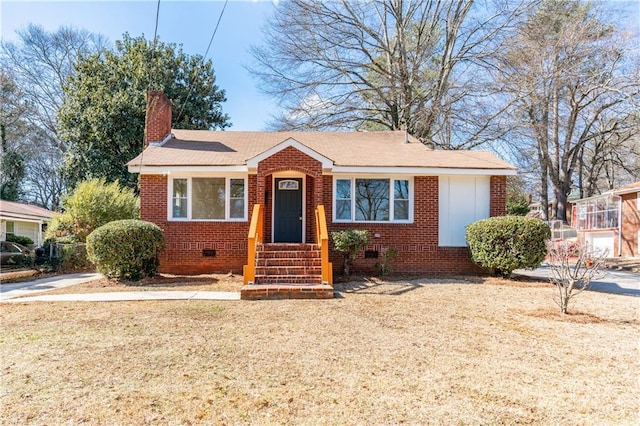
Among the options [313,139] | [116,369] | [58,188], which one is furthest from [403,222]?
[58,188]

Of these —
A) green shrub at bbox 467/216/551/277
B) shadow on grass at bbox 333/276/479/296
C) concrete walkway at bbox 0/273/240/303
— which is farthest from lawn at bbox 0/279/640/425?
green shrub at bbox 467/216/551/277

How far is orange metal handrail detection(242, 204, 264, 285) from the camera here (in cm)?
841

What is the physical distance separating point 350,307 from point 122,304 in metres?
4.38

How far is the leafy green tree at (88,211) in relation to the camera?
1424 centimetres

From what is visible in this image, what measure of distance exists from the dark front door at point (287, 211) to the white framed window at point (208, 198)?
100cm

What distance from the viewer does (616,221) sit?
64.4ft

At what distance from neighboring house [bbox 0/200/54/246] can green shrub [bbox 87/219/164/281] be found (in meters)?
11.7

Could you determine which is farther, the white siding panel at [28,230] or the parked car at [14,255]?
the white siding panel at [28,230]

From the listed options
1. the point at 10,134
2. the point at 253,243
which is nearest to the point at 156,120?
the point at 253,243

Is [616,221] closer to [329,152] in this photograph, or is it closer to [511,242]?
[511,242]

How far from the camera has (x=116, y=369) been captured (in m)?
3.91

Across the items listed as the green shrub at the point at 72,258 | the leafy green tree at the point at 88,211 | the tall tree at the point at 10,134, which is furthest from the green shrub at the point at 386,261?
the tall tree at the point at 10,134

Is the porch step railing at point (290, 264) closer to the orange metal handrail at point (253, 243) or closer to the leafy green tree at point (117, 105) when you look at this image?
the orange metal handrail at point (253, 243)

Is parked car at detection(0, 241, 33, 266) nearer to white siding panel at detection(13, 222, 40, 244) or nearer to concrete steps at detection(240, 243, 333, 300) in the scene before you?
white siding panel at detection(13, 222, 40, 244)
